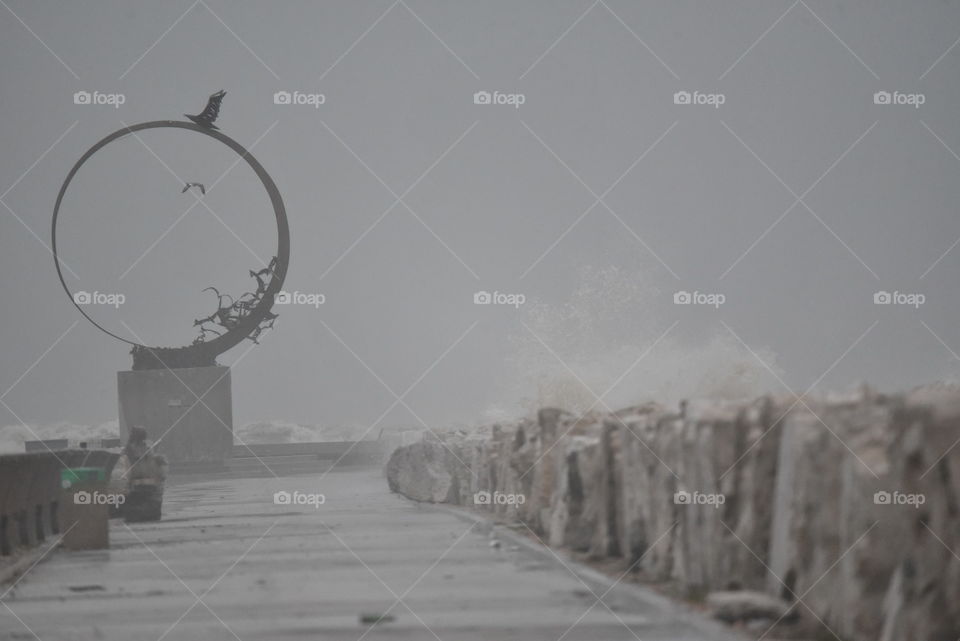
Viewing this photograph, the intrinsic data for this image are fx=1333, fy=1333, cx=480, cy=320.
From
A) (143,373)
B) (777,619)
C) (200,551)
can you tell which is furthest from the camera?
(143,373)

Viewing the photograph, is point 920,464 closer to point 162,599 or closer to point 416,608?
point 416,608

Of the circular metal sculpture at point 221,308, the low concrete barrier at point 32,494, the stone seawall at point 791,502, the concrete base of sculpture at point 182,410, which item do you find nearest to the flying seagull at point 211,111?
the circular metal sculpture at point 221,308

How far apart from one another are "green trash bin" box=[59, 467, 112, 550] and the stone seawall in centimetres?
497

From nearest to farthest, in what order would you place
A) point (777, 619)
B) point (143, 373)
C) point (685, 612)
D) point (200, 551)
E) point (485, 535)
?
point (777, 619)
point (685, 612)
point (200, 551)
point (485, 535)
point (143, 373)

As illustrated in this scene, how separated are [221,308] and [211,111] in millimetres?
6202

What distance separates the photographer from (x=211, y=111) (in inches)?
1356

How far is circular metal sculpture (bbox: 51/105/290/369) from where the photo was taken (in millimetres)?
34094

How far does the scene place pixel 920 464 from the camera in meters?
6.65

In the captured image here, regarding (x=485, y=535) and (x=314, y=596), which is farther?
(x=485, y=535)

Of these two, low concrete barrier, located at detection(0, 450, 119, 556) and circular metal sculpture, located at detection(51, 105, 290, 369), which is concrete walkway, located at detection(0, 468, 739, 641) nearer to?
low concrete barrier, located at detection(0, 450, 119, 556)

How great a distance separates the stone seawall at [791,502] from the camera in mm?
6617

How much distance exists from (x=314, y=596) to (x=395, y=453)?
51.6 ft

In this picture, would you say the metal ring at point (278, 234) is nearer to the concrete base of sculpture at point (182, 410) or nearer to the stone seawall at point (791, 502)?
the concrete base of sculpture at point (182, 410)

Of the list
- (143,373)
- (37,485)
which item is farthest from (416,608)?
(143,373)
